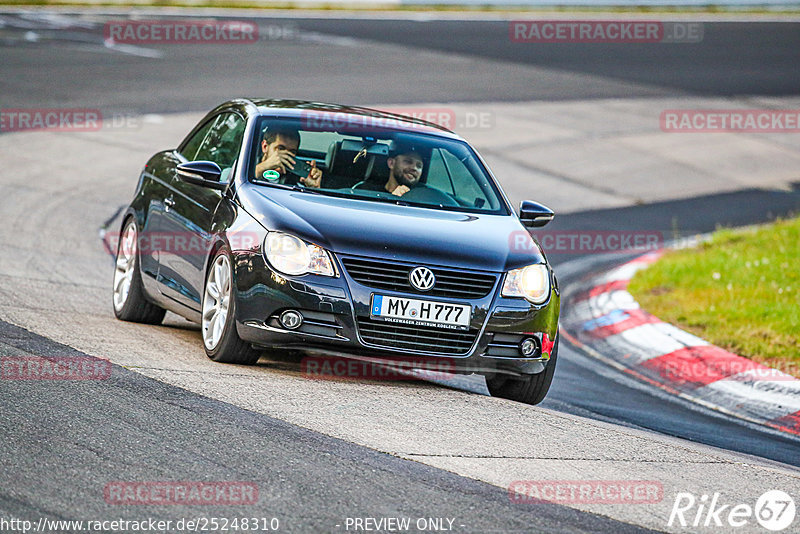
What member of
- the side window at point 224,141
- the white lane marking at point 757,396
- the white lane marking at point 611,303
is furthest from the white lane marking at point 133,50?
the white lane marking at point 757,396

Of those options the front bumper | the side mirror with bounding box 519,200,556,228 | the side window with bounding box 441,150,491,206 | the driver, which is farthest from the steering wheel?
the front bumper

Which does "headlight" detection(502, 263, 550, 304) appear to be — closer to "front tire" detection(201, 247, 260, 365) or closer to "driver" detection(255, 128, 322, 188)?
"driver" detection(255, 128, 322, 188)

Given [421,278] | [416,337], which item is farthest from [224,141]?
[416,337]

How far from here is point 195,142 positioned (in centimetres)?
924

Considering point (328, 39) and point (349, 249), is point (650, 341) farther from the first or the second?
point (328, 39)

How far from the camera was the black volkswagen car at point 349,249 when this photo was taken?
709 centimetres

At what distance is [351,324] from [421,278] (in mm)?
464

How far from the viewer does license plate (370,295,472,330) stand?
7070 millimetres

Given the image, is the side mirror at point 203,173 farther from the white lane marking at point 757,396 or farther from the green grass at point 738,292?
the green grass at point 738,292

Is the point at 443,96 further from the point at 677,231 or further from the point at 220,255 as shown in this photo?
the point at 220,255

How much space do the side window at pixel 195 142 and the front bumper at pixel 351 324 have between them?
2.03 meters

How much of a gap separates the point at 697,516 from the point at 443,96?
17758 mm

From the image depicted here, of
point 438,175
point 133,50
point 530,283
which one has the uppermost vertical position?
point 438,175

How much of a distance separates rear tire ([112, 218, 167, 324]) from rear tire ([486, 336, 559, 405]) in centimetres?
265
